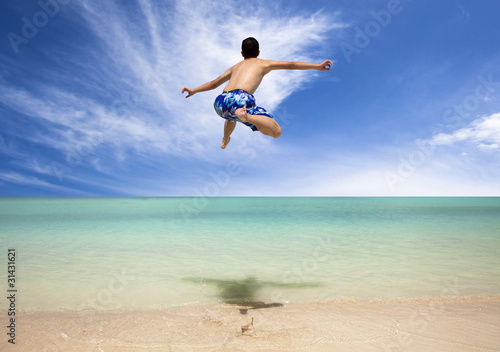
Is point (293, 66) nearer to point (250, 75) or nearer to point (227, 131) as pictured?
point (250, 75)

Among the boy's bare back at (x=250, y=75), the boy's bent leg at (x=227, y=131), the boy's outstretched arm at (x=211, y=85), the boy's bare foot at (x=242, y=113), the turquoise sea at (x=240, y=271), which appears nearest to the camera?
the boy's bare foot at (x=242, y=113)

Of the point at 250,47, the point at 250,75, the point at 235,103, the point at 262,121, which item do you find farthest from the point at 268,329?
the point at 250,47

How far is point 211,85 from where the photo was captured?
434cm

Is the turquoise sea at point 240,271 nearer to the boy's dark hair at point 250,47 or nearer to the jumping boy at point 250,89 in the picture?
the jumping boy at point 250,89

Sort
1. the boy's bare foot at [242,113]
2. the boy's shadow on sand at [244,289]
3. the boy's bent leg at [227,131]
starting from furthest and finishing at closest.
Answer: the boy's shadow on sand at [244,289]
the boy's bent leg at [227,131]
the boy's bare foot at [242,113]

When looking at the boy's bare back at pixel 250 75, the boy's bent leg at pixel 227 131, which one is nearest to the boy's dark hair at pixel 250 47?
the boy's bare back at pixel 250 75

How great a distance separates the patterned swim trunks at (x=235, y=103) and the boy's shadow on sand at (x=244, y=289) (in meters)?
3.00

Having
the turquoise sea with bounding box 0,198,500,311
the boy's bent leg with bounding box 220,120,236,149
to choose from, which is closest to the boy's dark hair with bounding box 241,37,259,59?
the boy's bent leg with bounding box 220,120,236,149

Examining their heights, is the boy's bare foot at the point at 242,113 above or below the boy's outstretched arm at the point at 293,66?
below

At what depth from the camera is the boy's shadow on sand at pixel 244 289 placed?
5.17 metres

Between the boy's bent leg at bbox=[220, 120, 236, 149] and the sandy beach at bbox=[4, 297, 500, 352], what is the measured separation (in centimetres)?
246

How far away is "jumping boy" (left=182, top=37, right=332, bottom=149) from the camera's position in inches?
139

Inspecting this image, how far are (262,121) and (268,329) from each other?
2598 millimetres

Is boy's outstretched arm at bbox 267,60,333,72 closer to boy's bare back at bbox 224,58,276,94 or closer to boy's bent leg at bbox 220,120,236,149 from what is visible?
boy's bare back at bbox 224,58,276,94
